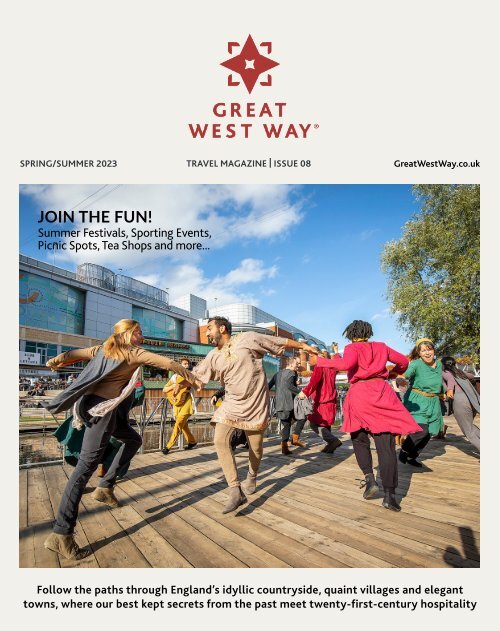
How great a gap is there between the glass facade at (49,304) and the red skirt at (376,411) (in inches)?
1352

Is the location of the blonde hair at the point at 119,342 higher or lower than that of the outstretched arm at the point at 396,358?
higher

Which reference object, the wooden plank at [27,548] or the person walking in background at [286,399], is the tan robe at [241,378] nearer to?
the wooden plank at [27,548]

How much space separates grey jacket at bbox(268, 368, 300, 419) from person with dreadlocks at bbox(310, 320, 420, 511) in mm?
2675

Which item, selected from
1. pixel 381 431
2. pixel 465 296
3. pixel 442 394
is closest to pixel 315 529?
pixel 381 431

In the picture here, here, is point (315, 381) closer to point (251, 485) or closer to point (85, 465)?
point (251, 485)

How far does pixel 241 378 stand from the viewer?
332 centimetres

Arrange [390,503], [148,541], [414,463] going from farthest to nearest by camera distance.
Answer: [414,463] < [390,503] < [148,541]

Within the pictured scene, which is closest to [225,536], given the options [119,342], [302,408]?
[119,342]

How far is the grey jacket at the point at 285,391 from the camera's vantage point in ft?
20.4

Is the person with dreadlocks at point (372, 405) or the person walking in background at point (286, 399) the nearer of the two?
the person with dreadlocks at point (372, 405)

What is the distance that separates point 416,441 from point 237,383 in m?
3.03

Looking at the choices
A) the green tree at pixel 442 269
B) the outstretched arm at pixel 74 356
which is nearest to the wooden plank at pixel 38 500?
the outstretched arm at pixel 74 356
